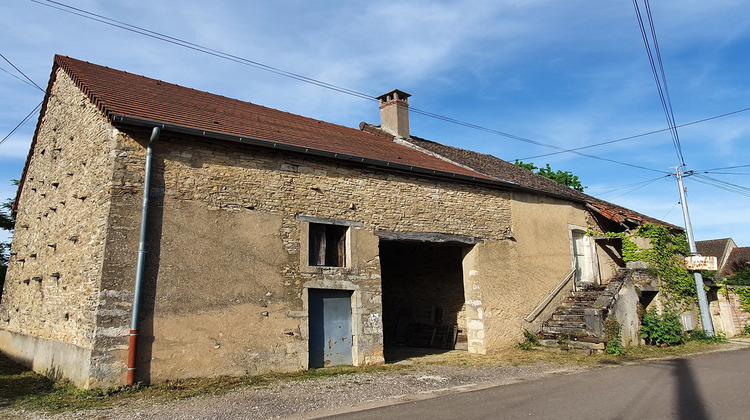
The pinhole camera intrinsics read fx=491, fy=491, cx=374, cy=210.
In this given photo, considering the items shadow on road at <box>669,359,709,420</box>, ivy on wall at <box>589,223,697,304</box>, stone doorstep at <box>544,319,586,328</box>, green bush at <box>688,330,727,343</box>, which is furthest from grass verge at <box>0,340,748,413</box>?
ivy on wall at <box>589,223,697,304</box>

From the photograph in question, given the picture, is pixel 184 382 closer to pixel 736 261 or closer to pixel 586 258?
pixel 586 258

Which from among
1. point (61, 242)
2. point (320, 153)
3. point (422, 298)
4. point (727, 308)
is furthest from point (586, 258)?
point (61, 242)

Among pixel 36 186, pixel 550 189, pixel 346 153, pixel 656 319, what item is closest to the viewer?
pixel 346 153

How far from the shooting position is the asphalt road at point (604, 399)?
551cm

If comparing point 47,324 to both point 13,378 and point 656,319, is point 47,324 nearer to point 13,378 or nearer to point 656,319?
point 13,378

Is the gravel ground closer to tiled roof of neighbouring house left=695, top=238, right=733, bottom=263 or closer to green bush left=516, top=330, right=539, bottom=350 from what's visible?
green bush left=516, top=330, right=539, bottom=350

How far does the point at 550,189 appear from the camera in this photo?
1428 centimetres

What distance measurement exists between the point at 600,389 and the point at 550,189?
819 cm

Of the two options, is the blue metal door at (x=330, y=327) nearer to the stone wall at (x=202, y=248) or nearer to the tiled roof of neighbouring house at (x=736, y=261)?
the stone wall at (x=202, y=248)

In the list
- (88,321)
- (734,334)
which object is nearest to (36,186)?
(88,321)

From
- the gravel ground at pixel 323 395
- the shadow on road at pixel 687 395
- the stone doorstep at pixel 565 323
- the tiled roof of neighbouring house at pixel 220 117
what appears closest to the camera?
the shadow on road at pixel 687 395

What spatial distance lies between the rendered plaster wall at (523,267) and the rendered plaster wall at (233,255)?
9.72 ft

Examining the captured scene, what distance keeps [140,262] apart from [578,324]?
32.1ft

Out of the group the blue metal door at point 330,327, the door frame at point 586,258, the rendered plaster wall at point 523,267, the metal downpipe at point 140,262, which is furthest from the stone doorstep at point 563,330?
the metal downpipe at point 140,262
